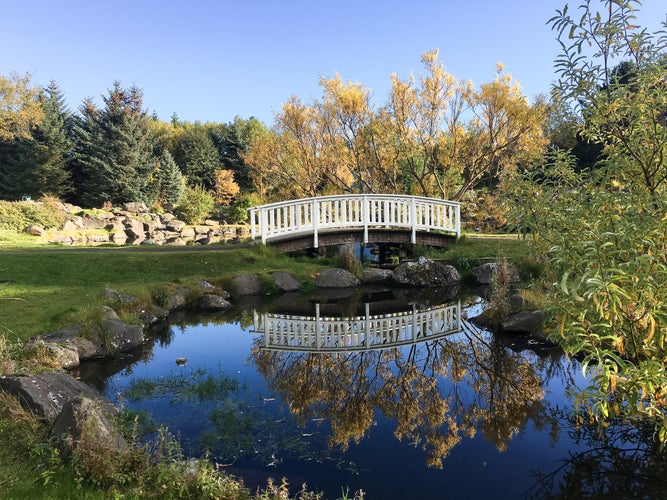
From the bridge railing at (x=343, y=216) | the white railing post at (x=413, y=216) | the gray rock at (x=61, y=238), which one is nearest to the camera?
the bridge railing at (x=343, y=216)

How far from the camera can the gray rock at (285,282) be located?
395 inches

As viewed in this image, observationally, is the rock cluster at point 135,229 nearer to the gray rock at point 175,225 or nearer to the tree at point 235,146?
the gray rock at point 175,225

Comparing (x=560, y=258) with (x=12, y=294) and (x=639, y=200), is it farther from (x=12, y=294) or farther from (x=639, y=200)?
(x=12, y=294)

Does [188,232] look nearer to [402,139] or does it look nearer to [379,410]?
[402,139]

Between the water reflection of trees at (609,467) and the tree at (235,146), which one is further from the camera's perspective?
the tree at (235,146)

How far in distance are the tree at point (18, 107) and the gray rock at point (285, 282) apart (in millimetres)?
28756

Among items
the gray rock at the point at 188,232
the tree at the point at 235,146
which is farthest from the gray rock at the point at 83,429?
the tree at the point at 235,146

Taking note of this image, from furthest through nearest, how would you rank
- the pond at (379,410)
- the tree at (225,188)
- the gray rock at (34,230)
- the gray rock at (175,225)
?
the tree at (225,188), the gray rock at (175,225), the gray rock at (34,230), the pond at (379,410)

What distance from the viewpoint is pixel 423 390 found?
4.69 meters

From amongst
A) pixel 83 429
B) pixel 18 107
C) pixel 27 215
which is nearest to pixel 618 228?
pixel 83 429

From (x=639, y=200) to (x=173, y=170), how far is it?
33.3 meters

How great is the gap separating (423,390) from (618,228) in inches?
114

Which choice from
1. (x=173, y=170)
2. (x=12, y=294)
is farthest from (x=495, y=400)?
(x=173, y=170)

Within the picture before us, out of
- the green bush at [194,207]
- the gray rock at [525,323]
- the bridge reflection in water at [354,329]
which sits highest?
the green bush at [194,207]
